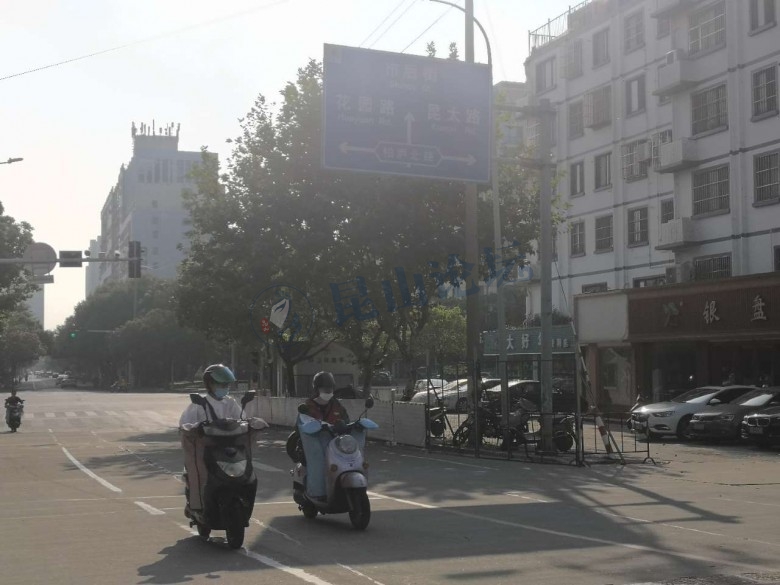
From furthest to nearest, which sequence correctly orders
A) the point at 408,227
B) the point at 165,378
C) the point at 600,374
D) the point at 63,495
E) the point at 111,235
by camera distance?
the point at 111,235 → the point at 165,378 → the point at 600,374 → the point at 408,227 → the point at 63,495

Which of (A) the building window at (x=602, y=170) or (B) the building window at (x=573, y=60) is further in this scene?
(B) the building window at (x=573, y=60)

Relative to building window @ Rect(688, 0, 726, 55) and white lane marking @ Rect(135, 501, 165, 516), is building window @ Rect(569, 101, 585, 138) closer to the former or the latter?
building window @ Rect(688, 0, 726, 55)

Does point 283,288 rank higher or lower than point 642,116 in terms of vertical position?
lower

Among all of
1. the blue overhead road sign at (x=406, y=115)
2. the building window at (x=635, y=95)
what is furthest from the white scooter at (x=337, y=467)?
the building window at (x=635, y=95)

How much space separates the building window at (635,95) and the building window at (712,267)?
8012mm

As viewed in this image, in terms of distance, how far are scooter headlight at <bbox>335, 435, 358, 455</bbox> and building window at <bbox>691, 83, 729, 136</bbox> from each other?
27805 millimetres

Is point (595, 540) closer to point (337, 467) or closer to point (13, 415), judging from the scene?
point (337, 467)

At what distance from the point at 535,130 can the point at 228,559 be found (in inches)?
1616

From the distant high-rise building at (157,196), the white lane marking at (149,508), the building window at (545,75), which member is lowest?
the white lane marking at (149,508)

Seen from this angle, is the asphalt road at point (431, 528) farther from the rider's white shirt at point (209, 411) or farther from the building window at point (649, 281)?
the building window at point (649, 281)

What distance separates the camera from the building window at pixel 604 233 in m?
43.2

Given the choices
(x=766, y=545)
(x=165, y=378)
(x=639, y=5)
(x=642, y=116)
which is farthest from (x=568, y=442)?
(x=165, y=378)

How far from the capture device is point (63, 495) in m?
14.6

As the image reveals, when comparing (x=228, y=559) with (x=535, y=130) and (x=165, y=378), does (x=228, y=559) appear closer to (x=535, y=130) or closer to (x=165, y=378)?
(x=535, y=130)
